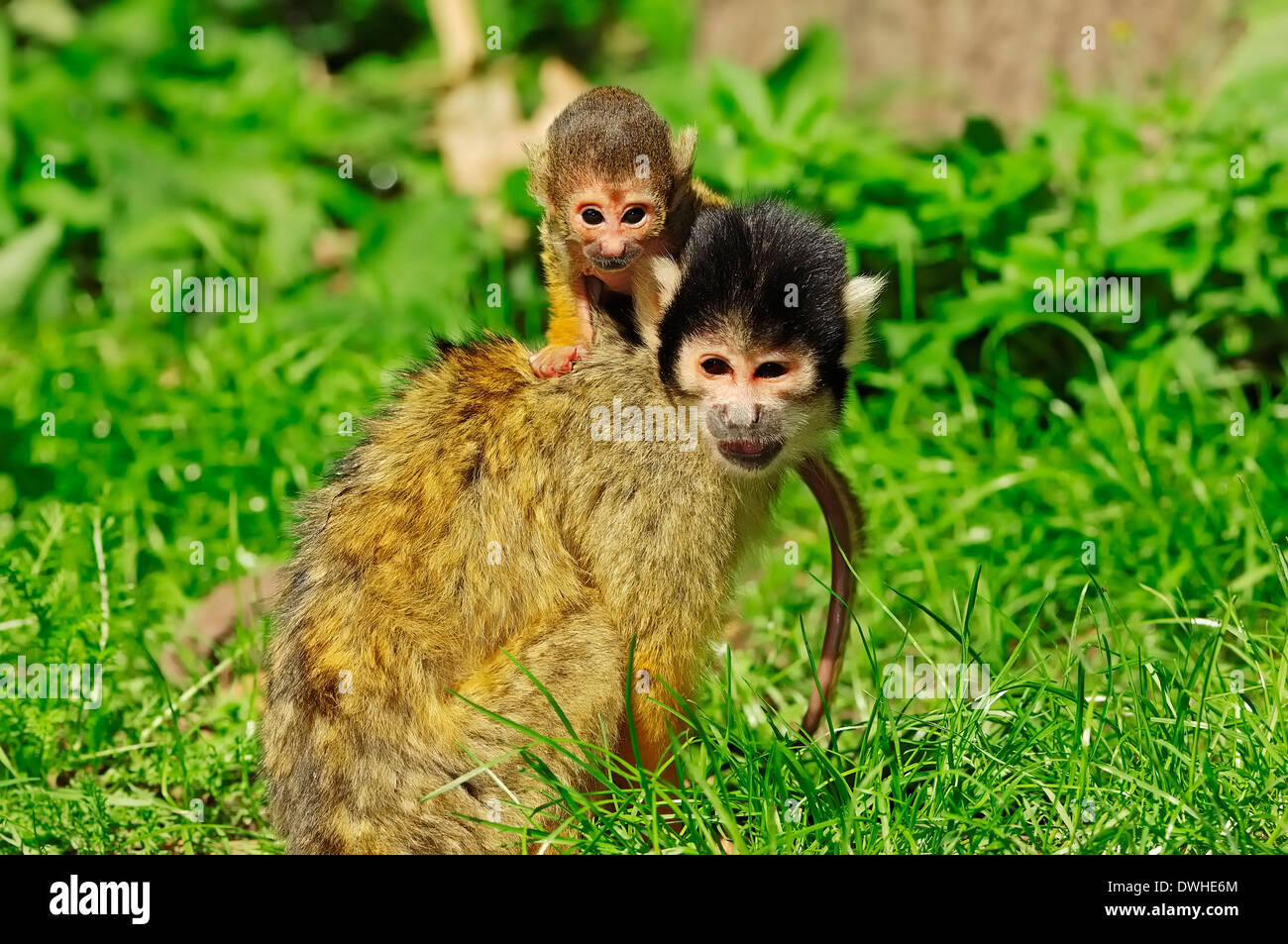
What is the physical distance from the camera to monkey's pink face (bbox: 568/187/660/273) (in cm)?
448

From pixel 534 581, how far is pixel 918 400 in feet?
9.60

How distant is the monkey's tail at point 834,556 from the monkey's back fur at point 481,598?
242 mm

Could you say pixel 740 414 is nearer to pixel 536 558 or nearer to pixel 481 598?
pixel 536 558

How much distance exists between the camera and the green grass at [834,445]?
389cm

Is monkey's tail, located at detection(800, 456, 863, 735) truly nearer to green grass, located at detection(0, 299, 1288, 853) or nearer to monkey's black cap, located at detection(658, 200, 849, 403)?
green grass, located at detection(0, 299, 1288, 853)

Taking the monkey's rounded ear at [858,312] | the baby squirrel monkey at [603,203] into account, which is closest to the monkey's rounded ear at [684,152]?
the baby squirrel monkey at [603,203]

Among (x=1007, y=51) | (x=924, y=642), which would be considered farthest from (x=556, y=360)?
(x=1007, y=51)

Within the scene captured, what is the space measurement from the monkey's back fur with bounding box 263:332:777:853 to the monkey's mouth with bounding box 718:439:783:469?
2.7 inches

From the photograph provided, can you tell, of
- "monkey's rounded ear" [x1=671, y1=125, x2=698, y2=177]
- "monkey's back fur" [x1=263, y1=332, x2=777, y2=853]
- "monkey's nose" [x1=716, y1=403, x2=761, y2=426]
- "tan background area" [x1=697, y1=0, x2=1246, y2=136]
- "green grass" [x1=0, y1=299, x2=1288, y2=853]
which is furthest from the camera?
"tan background area" [x1=697, y1=0, x2=1246, y2=136]

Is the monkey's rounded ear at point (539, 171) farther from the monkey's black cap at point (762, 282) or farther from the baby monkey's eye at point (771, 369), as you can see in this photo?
the baby monkey's eye at point (771, 369)

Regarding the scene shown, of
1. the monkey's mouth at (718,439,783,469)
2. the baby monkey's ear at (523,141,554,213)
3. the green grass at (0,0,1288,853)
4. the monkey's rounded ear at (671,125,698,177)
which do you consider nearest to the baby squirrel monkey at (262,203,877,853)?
the monkey's mouth at (718,439,783,469)

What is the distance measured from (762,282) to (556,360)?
823 mm
